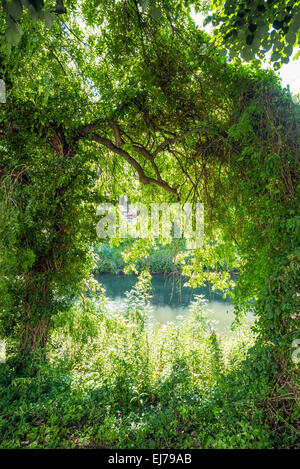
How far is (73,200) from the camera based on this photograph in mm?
3344

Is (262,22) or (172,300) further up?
(262,22)

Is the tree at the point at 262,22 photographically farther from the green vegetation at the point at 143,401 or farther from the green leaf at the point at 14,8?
the green vegetation at the point at 143,401

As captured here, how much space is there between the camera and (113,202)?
3.80 m

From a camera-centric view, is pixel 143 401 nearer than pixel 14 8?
No

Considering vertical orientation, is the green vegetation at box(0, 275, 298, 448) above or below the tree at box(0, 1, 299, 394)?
below

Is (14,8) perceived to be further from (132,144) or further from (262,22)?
(132,144)

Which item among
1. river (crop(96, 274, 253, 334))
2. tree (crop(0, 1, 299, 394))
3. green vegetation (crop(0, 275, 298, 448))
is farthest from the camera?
river (crop(96, 274, 253, 334))

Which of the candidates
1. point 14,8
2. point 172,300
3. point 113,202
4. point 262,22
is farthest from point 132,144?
point 172,300

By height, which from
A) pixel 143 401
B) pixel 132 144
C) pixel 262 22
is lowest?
pixel 143 401

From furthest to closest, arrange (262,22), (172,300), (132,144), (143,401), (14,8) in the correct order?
1. (172,300)
2. (132,144)
3. (143,401)
4. (262,22)
5. (14,8)

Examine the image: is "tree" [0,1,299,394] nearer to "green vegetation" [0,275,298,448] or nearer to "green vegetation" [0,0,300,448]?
"green vegetation" [0,0,300,448]

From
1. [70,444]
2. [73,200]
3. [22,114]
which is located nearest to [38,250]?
[73,200]

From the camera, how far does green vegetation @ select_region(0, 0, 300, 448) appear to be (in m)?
2.40

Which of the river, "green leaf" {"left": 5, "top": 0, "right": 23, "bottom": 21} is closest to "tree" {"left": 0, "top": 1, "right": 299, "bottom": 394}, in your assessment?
"green leaf" {"left": 5, "top": 0, "right": 23, "bottom": 21}
